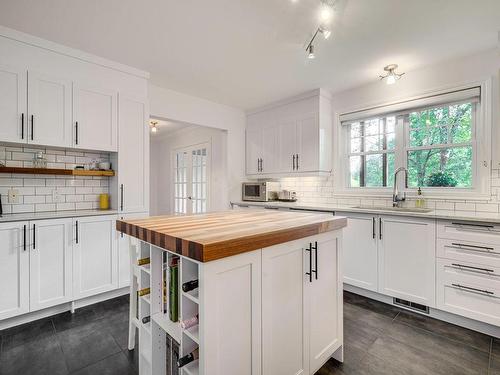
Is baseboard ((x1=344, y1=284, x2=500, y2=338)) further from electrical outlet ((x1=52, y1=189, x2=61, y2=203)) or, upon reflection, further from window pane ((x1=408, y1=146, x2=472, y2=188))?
electrical outlet ((x1=52, y1=189, x2=61, y2=203))

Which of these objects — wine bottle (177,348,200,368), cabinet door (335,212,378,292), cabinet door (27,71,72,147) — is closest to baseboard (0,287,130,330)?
cabinet door (27,71,72,147)

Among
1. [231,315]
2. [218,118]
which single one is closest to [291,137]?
[218,118]

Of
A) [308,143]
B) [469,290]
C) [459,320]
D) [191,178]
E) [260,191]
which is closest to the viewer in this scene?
[469,290]

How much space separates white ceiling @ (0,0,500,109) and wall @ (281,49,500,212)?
14cm

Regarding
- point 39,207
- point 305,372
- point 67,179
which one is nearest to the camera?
point 305,372

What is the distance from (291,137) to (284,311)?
9.67 feet

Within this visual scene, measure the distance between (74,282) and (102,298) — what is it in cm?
39

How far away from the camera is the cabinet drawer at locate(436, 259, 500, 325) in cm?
202

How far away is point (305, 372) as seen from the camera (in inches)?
56.7

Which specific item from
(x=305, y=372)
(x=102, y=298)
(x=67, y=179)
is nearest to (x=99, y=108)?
(x=67, y=179)

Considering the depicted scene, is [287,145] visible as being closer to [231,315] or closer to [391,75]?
[391,75]

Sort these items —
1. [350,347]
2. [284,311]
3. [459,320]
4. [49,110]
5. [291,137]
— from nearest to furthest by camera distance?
[284,311], [350,347], [459,320], [49,110], [291,137]

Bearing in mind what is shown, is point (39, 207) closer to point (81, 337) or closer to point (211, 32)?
point (81, 337)

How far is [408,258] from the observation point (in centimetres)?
245
